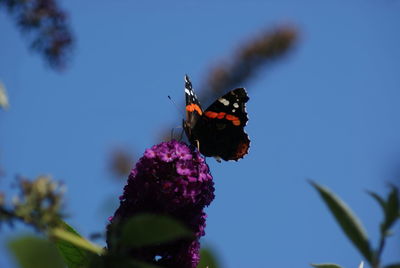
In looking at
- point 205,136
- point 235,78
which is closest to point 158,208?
point 205,136

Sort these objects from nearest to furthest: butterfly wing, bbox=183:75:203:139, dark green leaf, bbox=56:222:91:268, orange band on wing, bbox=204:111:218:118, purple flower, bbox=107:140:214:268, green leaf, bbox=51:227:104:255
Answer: green leaf, bbox=51:227:104:255 → dark green leaf, bbox=56:222:91:268 → purple flower, bbox=107:140:214:268 → butterfly wing, bbox=183:75:203:139 → orange band on wing, bbox=204:111:218:118

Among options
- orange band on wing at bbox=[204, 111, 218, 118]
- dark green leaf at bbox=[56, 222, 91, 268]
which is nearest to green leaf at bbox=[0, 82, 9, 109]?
dark green leaf at bbox=[56, 222, 91, 268]

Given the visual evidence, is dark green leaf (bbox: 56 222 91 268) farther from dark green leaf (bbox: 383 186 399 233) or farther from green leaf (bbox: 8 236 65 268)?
dark green leaf (bbox: 383 186 399 233)

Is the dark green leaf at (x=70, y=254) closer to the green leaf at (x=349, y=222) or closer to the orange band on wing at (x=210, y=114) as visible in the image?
the green leaf at (x=349, y=222)

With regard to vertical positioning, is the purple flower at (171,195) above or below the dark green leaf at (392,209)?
above

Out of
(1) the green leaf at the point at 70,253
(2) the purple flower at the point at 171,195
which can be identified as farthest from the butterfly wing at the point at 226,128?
(1) the green leaf at the point at 70,253
